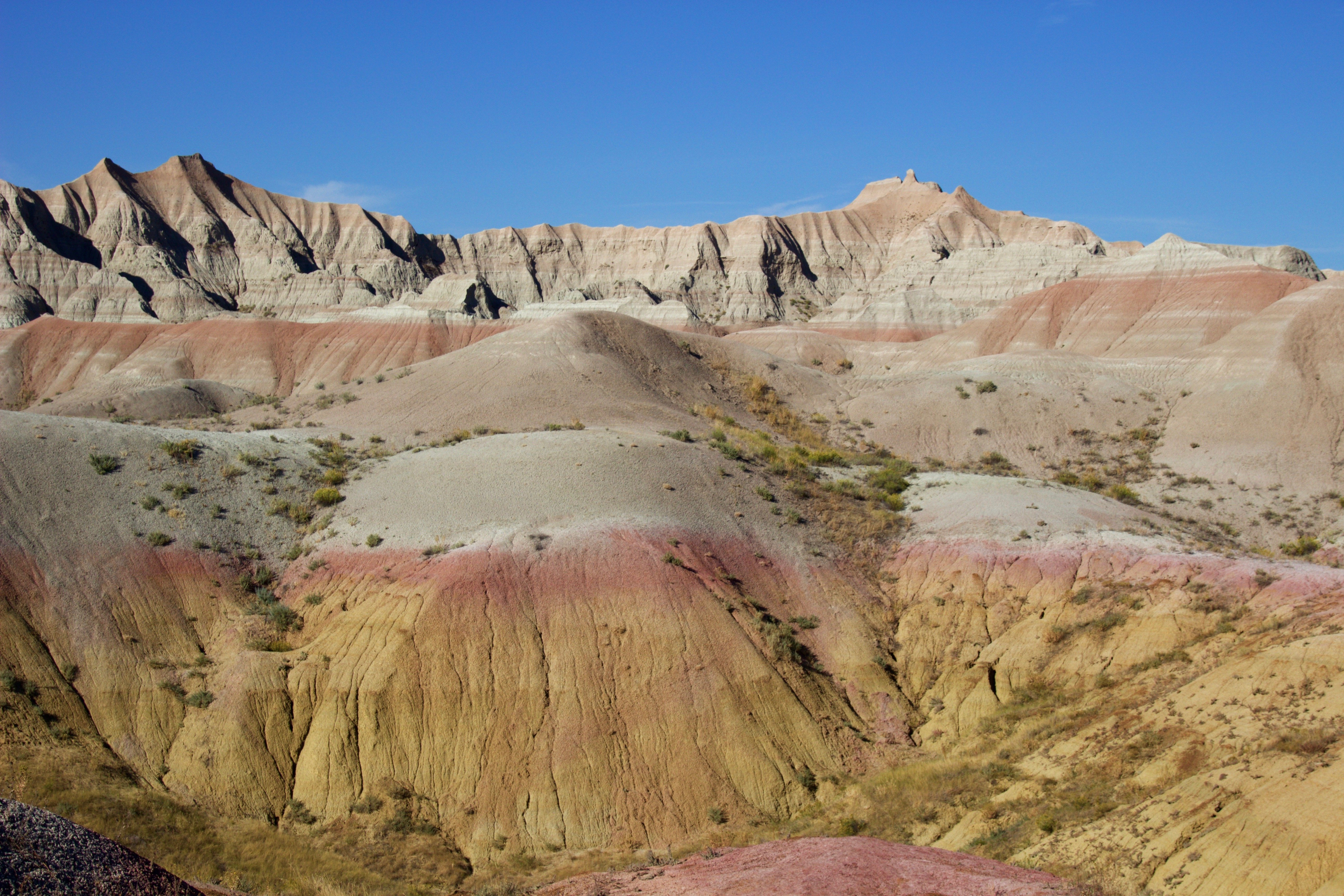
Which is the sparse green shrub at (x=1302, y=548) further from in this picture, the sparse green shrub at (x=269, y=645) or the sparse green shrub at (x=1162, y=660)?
the sparse green shrub at (x=269, y=645)

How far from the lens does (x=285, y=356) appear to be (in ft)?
290

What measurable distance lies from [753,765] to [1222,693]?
1017 cm

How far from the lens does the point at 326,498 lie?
29375 millimetres

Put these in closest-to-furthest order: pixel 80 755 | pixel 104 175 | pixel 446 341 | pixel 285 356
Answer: pixel 80 755
pixel 285 356
pixel 446 341
pixel 104 175

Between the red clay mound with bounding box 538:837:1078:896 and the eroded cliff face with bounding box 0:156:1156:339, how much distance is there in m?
80.8

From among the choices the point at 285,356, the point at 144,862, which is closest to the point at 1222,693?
the point at 144,862

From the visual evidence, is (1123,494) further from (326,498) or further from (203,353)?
(203,353)

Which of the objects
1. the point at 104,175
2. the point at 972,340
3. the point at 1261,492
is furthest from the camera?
the point at 104,175

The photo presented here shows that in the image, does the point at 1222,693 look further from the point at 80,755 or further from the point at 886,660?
the point at 80,755

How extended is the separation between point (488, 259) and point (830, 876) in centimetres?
13464

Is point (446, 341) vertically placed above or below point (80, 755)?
above


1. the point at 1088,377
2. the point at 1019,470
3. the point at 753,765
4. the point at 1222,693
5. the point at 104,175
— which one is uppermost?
the point at 104,175

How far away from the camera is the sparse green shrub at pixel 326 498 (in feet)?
96.5

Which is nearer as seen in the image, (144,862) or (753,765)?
(144,862)
